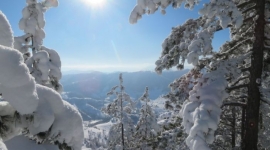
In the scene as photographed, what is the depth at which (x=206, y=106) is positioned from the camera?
5.04 metres

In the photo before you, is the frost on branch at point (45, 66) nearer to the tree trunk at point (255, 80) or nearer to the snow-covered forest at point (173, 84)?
the snow-covered forest at point (173, 84)

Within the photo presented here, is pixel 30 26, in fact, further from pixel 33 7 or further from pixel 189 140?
pixel 189 140

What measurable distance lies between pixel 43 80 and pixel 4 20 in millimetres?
4443

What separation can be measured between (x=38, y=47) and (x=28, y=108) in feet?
18.2

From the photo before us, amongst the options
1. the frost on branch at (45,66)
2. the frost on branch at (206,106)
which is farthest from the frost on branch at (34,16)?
the frost on branch at (206,106)

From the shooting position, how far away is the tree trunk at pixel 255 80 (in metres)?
6.21

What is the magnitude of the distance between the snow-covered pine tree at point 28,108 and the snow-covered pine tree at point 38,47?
416cm

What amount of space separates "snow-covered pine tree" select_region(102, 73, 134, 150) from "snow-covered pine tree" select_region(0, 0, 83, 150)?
21463 millimetres

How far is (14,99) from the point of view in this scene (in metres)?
1.82

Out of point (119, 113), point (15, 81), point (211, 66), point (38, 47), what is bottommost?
point (119, 113)

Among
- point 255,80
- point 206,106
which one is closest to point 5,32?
point 206,106

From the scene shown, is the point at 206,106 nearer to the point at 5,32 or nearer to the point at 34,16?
the point at 5,32

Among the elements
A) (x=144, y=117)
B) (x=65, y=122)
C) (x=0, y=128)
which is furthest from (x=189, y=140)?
(x=144, y=117)

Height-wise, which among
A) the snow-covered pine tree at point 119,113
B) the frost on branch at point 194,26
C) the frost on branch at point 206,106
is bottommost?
the snow-covered pine tree at point 119,113
